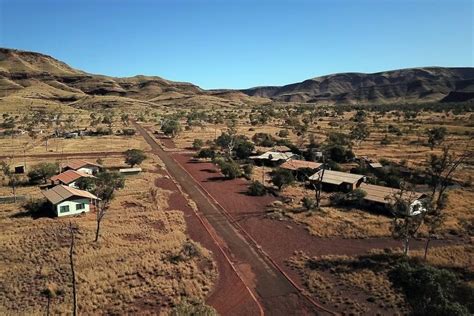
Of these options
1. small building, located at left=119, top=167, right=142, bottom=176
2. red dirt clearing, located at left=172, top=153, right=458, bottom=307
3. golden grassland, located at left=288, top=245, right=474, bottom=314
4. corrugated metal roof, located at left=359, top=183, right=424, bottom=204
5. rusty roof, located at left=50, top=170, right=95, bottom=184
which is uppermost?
rusty roof, located at left=50, top=170, right=95, bottom=184

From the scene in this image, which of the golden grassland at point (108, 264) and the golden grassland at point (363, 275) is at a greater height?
the golden grassland at point (108, 264)

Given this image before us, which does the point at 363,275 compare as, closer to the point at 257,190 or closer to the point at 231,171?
the point at 257,190

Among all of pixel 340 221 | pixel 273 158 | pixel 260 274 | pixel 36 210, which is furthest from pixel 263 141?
pixel 260 274

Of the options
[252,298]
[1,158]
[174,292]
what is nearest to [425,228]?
[252,298]

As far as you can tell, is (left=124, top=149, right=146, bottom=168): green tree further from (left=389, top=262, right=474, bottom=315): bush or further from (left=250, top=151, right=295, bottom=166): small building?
(left=389, top=262, right=474, bottom=315): bush

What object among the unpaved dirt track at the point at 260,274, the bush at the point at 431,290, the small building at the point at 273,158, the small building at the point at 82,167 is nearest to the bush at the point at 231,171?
the small building at the point at 273,158

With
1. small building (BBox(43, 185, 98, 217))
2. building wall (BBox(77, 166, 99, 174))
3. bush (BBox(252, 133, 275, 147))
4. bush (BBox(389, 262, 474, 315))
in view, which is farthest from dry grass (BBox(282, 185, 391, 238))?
bush (BBox(252, 133, 275, 147))

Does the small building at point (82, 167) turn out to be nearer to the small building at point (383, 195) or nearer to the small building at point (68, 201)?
the small building at point (68, 201)
